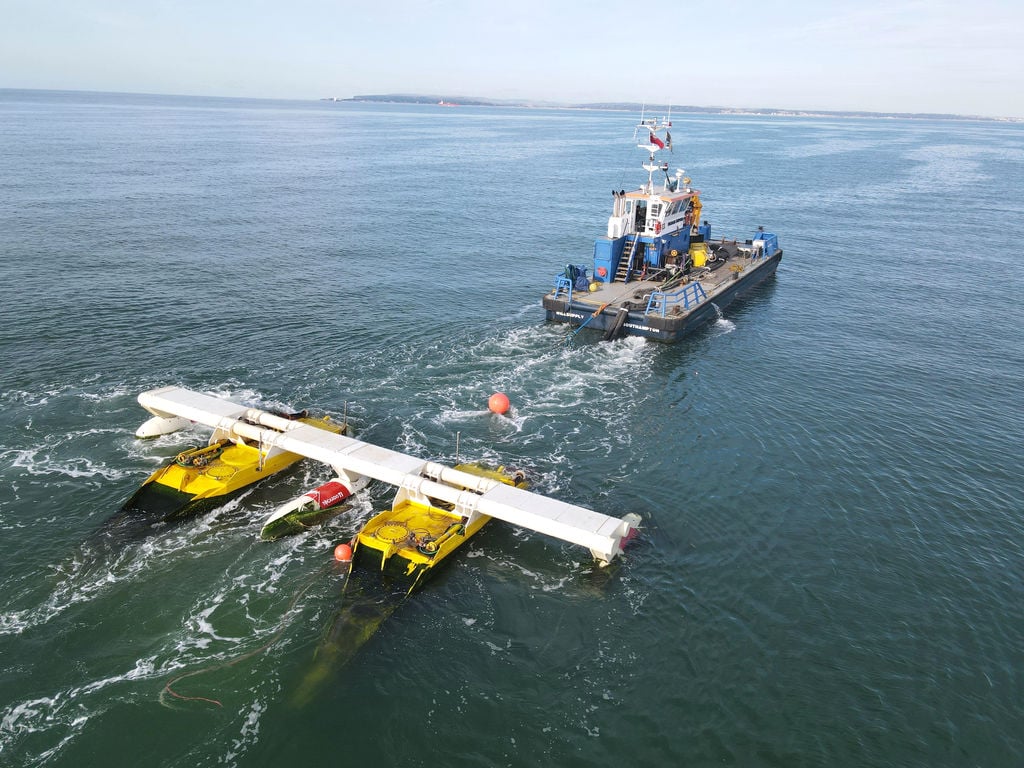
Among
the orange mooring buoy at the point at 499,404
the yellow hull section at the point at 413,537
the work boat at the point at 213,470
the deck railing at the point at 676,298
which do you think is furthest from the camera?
the deck railing at the point at 676,298

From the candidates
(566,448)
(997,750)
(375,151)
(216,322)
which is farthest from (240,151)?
(997,750)

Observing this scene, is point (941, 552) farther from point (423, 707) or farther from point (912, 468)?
point (423, 707)

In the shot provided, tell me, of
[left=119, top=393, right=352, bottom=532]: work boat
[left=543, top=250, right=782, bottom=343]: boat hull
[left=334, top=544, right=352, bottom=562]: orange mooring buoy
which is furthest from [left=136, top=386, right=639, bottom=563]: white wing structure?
[left=543, top=250, right=782, bottom=343]: boat hull

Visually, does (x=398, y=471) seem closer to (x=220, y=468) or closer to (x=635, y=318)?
(x=220, y=468)

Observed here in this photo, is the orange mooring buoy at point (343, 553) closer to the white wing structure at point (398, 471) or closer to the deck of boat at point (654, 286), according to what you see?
the white wing structure at point (398, 471)

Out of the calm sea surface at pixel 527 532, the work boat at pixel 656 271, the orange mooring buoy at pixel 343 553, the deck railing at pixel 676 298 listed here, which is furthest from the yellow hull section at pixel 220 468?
the deck railing at pixel 676 298

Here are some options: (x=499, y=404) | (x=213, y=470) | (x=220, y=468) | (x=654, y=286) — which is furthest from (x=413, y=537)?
(x=654, y=286)

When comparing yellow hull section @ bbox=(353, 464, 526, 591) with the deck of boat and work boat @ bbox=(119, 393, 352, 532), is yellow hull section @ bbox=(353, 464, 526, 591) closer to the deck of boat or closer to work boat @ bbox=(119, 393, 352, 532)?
work boat @ bbox=(119, 393, 352, 532)
